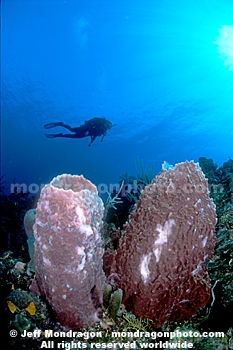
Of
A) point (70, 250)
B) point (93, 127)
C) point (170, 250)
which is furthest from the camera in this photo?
point (93, 127)

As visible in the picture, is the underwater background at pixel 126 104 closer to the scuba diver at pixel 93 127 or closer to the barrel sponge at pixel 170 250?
the barrel sponge at pixel 170 250

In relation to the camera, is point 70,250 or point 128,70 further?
point 128,70

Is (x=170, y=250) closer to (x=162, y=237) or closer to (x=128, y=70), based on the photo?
(x=162, y=237)

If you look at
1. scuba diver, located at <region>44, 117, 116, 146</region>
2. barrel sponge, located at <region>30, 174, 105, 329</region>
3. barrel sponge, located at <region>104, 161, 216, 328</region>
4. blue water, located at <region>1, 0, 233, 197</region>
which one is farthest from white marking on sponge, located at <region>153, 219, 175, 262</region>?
blue water, located at <region>1, 0, 233, 197</region>

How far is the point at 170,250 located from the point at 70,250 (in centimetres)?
108

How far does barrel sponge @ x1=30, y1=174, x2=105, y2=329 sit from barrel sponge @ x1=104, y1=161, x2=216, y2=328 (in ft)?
1.42

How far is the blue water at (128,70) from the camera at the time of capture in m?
39.9

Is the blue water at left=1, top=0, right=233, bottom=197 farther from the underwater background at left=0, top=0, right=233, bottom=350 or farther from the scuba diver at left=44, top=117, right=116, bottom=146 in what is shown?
the scuba diver at left=44, top=117, right=116, bottom=146

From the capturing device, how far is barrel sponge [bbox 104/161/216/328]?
248 cm

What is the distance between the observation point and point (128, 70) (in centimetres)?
5169

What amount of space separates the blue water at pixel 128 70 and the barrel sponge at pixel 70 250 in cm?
2518

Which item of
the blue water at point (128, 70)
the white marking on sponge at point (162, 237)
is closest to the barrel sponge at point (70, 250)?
the white marking on sponge at point (162, 237)

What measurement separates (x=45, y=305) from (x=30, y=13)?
54.7 m

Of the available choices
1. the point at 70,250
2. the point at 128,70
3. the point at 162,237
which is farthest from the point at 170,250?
the point at 128,70
